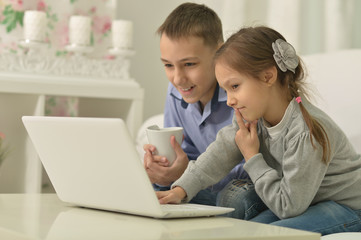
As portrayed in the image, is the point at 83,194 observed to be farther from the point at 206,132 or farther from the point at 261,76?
the point at 206,132

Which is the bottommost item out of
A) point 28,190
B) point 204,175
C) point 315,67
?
point 28,190

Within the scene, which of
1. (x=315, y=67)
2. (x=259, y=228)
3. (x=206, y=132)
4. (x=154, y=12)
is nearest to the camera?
(x=259, y=228)

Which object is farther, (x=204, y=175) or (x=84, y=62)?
(x=84, y=62)

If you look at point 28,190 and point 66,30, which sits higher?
point 66,30

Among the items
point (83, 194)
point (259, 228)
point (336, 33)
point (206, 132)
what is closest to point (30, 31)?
point (206, 132)

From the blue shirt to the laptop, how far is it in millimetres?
522

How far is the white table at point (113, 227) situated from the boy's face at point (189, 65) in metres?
0.57

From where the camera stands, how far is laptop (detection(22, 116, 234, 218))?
1.01 metres

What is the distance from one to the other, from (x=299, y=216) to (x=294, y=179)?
0.08 m

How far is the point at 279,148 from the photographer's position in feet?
4.35

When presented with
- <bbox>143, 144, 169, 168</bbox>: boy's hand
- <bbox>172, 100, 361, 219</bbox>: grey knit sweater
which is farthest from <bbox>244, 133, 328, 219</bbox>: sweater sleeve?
<bbox>143, 144, 169, 168</bbox>: boy's hand

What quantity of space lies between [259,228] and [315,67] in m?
1.12

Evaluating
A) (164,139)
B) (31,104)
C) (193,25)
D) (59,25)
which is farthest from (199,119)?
(59,25)

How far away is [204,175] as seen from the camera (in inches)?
54.2
